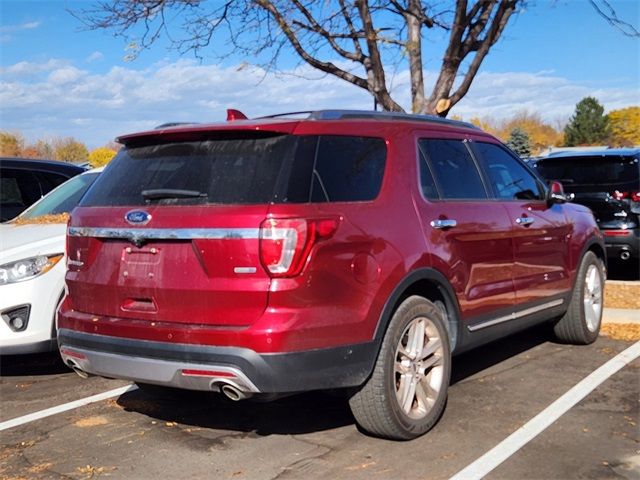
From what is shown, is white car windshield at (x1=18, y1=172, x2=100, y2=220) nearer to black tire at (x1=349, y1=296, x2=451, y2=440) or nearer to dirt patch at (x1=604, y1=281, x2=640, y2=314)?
black tire at (x1=349, y1=296, x2=451, y2=440)

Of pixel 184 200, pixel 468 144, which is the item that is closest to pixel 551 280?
pixel 468 144

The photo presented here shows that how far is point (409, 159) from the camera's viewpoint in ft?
14.9

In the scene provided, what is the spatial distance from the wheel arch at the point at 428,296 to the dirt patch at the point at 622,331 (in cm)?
293

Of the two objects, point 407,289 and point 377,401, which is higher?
point 407,289

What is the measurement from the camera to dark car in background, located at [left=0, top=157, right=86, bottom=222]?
870cm

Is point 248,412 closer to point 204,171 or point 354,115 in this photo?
point 204,171

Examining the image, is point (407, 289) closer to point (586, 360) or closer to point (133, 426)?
point (133, 426)

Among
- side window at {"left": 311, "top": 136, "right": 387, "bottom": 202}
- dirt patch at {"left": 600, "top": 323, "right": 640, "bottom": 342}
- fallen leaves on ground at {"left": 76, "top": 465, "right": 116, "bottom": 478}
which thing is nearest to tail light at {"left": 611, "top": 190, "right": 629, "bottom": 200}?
dirt patch at {"left": 600, "top": 323, "right": 640, "bottom": 342}

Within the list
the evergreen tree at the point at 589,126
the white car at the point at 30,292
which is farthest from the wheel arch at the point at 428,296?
the evergreen tree at the point at 589,126

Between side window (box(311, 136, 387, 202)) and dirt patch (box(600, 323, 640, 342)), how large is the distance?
3.82m

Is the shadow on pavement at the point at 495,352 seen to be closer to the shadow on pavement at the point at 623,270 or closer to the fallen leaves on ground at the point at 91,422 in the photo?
the fallen leaves on ground at the point at 91,422

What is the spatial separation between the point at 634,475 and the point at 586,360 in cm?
242

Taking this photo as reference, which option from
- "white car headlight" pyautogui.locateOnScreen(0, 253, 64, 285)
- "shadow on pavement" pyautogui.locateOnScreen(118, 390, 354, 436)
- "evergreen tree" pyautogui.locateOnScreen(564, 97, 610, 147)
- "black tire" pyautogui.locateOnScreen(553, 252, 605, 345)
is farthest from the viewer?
"evergreen tree" pyautogui.locateOnScreen(564, 97, 610, 147)

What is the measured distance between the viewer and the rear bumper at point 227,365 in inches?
142
